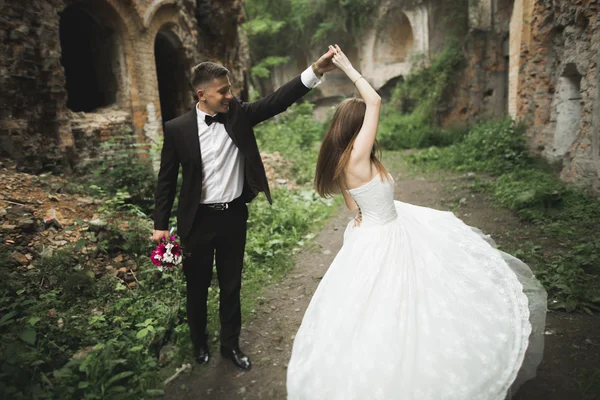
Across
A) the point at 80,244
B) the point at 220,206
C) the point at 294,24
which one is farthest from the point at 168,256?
the point at 294,24

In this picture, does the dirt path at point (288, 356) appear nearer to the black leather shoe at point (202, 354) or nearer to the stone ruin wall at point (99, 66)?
the black leather shoe at point (202, 354)

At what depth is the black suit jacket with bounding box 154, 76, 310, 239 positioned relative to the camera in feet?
9.68

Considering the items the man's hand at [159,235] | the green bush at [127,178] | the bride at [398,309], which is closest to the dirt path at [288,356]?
the bride at [398,309]

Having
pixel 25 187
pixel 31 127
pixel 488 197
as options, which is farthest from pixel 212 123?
pixel 488 197

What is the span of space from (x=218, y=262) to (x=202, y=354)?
33.0 inches

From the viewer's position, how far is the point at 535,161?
8992 mm

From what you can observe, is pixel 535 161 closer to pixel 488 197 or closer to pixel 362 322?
pixel 488 197

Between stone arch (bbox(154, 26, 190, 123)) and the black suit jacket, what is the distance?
26.2ft

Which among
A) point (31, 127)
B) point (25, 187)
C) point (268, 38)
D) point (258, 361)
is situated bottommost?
point (258, 361)

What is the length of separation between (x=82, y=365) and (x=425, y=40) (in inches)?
829

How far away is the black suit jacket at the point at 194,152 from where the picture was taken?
295cm

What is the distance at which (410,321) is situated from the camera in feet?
7.32

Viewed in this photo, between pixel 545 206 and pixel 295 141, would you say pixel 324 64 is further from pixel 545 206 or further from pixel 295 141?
pixel 295 141

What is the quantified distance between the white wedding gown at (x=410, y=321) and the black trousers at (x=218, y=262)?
2.93 feet
